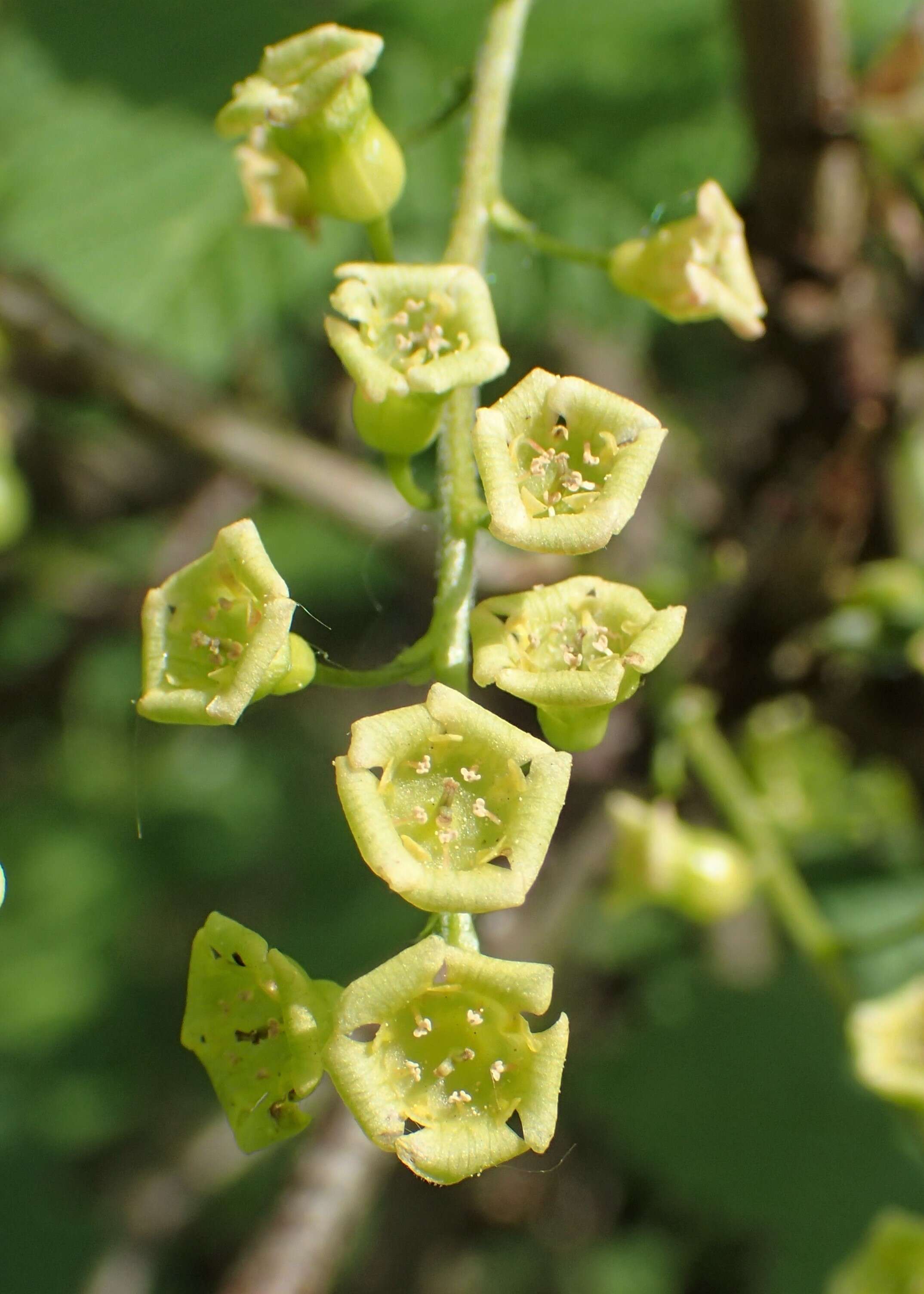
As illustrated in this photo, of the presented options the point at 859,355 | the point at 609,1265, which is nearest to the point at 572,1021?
the point at 609,1265

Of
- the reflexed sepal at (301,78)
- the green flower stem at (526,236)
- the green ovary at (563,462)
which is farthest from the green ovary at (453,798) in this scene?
the reflexed sepal at (301,78)

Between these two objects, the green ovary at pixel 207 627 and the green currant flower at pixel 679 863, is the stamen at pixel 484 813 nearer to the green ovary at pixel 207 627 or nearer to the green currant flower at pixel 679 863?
the green ovary at pixel 207 627

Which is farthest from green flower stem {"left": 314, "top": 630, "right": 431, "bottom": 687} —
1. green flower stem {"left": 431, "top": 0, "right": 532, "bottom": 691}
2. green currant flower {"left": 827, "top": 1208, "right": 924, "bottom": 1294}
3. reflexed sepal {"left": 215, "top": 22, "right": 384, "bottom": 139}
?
green currant flower {"left": 827, "top": 1208, "right": 924, "bottom": 1294}

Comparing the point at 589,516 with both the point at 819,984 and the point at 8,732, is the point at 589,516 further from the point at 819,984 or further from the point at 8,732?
the point at 8,732

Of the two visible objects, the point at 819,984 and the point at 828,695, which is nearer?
the point at 828,695

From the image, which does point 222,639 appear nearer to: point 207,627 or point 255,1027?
point 207,627

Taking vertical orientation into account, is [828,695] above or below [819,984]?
above
